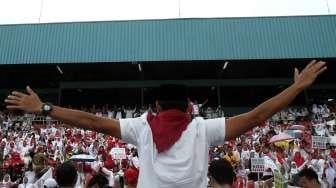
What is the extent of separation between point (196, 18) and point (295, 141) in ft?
51.6

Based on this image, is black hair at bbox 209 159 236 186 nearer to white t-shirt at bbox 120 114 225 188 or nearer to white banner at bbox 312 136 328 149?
white t-shirt at bbox 120 114 225 188

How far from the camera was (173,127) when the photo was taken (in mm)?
3166

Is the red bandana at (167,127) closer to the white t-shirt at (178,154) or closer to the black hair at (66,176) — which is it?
the white t-shirt at (178,154)

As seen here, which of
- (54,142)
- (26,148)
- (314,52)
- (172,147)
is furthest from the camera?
(314,52)

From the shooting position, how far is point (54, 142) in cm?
2328

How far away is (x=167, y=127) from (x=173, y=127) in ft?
0.11

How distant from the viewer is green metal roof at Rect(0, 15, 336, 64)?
3061 centimetres

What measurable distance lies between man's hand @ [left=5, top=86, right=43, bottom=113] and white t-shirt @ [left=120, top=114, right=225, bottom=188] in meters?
0.47

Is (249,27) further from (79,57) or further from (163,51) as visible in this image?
(79,57)

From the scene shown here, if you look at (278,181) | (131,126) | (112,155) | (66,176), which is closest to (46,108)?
(131,126)

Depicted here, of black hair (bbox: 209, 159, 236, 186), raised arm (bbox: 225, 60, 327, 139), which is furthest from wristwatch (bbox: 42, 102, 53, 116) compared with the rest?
black hair (bbox: 209, 159, 236, 186)

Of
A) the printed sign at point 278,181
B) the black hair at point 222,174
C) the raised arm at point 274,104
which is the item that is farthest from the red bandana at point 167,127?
the printed sign at point 278,181

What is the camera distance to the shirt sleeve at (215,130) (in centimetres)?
323

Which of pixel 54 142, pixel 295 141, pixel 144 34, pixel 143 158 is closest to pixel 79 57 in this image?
pixel 144 34
